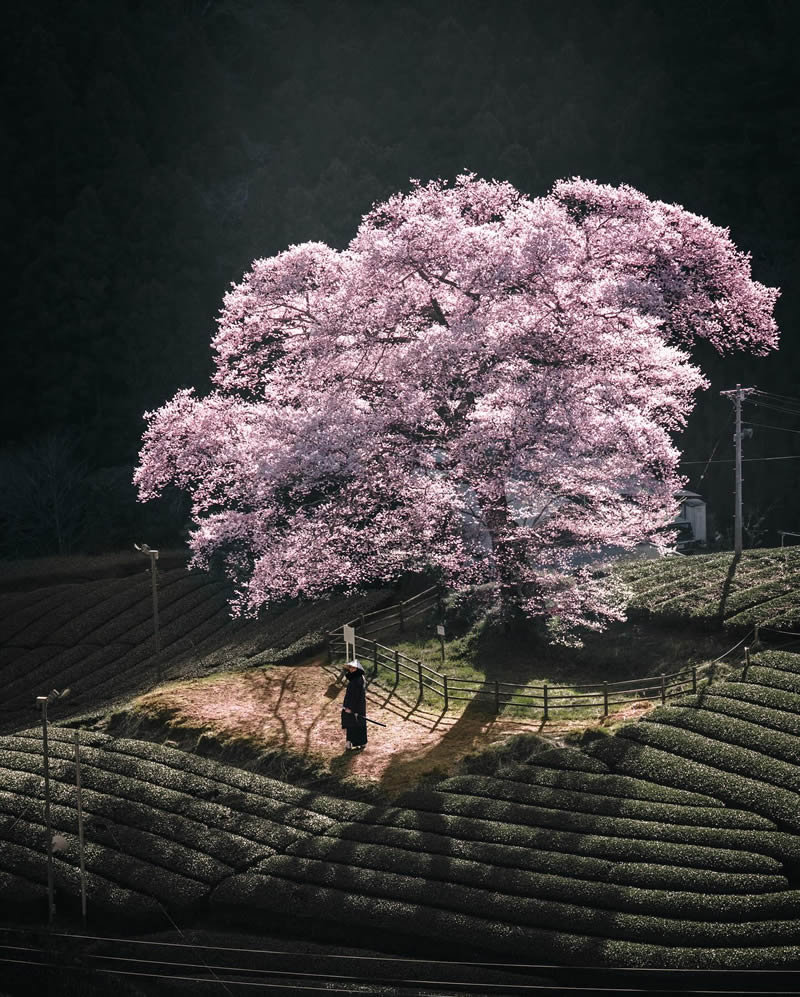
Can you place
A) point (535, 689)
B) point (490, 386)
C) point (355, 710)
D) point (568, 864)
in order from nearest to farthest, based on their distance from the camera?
point (568, 864) < point (355, 710) < point (535, 689) < point (490, 386)

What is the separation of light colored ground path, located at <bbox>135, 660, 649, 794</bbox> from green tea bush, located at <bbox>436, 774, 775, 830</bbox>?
3.68ft

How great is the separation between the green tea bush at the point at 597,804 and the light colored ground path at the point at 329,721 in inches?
44.1

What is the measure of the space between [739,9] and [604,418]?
221ft

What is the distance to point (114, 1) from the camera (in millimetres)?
91688

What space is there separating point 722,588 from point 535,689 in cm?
659

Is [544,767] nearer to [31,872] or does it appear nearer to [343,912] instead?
[343,912]

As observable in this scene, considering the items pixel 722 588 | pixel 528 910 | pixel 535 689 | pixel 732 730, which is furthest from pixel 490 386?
pixel 528 910

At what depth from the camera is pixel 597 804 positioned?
19188 mm

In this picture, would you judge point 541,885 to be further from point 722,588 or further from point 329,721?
point 722,588

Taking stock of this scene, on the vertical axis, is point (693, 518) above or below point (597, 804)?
above

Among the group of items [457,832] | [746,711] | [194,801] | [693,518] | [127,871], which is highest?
[693,518]

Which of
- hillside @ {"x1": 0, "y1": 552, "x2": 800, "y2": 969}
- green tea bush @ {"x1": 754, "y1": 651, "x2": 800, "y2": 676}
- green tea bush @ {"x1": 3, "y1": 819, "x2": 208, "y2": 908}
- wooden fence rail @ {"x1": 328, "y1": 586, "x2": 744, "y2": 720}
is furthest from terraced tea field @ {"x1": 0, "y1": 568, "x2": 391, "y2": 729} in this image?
green tea bush @ {"x1": 754, "y1": 651, "x2": 800, "y2": 676}

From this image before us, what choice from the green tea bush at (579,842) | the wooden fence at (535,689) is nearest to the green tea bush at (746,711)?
the wooden fence at (535,689)

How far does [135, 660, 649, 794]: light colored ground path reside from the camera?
72.4ft
